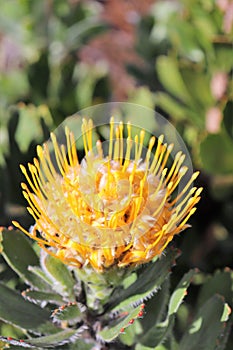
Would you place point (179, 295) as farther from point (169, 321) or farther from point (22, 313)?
point (22, 313)

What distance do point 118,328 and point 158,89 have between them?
99 cm

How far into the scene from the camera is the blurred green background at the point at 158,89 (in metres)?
1.30

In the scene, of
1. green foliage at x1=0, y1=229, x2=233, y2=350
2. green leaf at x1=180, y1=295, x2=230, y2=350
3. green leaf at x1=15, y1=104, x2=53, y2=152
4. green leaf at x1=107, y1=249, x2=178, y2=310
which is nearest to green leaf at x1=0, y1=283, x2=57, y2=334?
green foliage at x1=0, y1=229, x2=233, y2=350

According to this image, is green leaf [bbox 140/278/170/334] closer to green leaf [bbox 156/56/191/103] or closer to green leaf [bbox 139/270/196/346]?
green leaf [bbox 139/270/196/346]

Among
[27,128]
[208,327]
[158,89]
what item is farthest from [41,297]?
[158,89]

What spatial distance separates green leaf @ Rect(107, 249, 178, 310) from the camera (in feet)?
2.80

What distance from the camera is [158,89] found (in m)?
1.69

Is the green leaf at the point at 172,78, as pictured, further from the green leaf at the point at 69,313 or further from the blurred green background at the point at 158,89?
the green leaf at the point at 69,313

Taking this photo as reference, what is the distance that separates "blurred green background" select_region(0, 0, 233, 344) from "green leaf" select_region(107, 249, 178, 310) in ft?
1.02

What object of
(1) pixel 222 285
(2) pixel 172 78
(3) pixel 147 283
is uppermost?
(2) pixel 172 78

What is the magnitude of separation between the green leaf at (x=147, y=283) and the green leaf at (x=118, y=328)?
0.02 metres

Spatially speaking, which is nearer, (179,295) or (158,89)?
(179,295)

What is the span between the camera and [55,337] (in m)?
0.86

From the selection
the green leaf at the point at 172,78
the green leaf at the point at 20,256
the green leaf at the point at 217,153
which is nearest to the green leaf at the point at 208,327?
the green leaf at the point at 20,256
